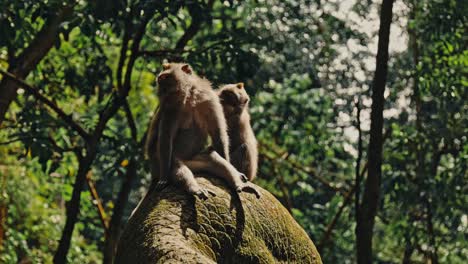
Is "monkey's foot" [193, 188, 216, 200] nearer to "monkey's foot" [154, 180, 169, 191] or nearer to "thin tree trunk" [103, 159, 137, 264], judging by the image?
"monkey's foot" [154, 180, 169, 191]

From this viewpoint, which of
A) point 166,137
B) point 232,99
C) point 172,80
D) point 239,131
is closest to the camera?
point 166,137

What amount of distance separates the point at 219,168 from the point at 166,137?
26.9 inches

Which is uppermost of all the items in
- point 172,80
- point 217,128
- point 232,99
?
point 232,99

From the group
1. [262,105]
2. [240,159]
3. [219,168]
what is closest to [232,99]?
[240,159]

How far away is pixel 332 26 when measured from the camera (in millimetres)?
13211

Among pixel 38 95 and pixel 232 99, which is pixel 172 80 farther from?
pixel 38 95

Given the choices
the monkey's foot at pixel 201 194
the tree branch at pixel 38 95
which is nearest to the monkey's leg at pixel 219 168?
the monkey's foot at pixel 201 194

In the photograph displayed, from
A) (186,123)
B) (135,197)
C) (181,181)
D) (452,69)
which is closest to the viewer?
(181,181)

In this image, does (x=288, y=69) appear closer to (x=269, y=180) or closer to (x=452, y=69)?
(x=269, y=180)

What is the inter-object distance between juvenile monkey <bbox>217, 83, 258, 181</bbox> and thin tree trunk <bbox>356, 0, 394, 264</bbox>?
1.10m

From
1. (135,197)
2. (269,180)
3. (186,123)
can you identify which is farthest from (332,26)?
(135,197)

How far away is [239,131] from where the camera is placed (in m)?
8.27

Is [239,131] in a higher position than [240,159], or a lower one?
higher

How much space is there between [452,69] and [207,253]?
634 cm
